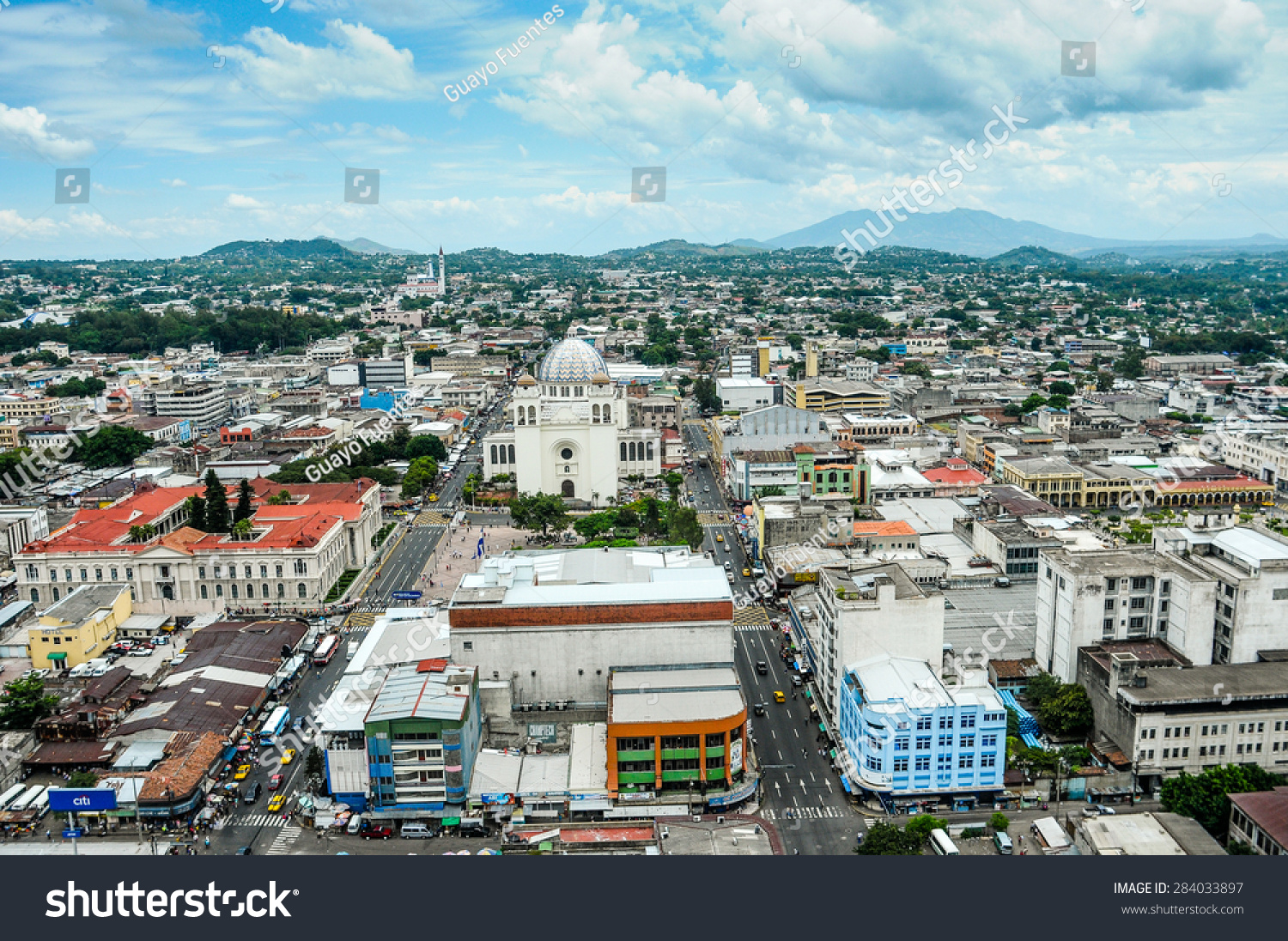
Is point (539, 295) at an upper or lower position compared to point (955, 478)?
upper

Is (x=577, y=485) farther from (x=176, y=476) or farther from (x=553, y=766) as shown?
(x=553, y=766)

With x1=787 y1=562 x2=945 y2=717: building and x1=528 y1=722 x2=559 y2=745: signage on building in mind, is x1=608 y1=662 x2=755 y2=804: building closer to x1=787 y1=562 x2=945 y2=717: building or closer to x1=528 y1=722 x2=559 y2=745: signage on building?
x1=528 y1=722 x2=559 y2=745: signage on building

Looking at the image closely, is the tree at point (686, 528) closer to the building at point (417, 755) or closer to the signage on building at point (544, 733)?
the signage on building at point (544, 733)

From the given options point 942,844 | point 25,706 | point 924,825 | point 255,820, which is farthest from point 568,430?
point 942,844

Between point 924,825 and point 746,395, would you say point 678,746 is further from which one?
point 746,395
